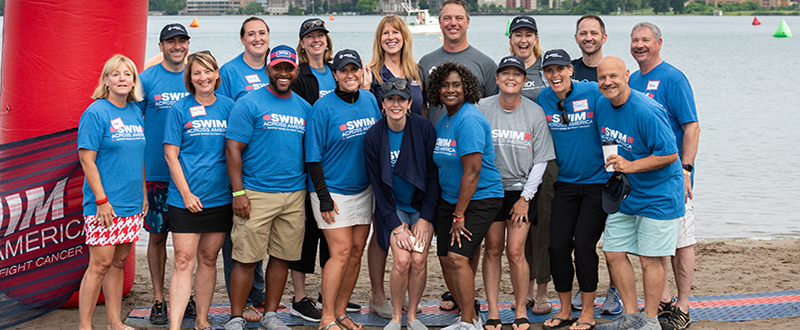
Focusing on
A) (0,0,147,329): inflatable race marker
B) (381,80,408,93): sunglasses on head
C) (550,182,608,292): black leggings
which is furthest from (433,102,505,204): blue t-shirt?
(0,0,147,329): inflatable race marker

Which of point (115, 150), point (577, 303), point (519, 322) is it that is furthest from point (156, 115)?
point (577, 303)

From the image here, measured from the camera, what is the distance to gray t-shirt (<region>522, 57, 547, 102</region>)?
5.25 meters

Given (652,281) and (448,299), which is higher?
(652,281)

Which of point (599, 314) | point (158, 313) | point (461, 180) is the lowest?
point (158, 313)

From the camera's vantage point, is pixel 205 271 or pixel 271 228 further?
pixel 271 228

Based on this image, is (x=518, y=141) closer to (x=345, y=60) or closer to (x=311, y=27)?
(x=345, y=60)

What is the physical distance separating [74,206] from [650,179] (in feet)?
14.1

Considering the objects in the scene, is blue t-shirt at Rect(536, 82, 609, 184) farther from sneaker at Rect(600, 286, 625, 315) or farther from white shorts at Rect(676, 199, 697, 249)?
sneaker at Rect(600, 286, 625, 315)

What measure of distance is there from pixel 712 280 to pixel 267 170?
14.6ft

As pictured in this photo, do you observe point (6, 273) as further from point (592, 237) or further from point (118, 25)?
point (592, 237)

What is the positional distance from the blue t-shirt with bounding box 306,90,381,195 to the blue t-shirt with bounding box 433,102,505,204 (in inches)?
21.0

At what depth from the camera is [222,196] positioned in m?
4.66

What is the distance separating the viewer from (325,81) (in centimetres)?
523

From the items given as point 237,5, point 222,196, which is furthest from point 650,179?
point 237,5
